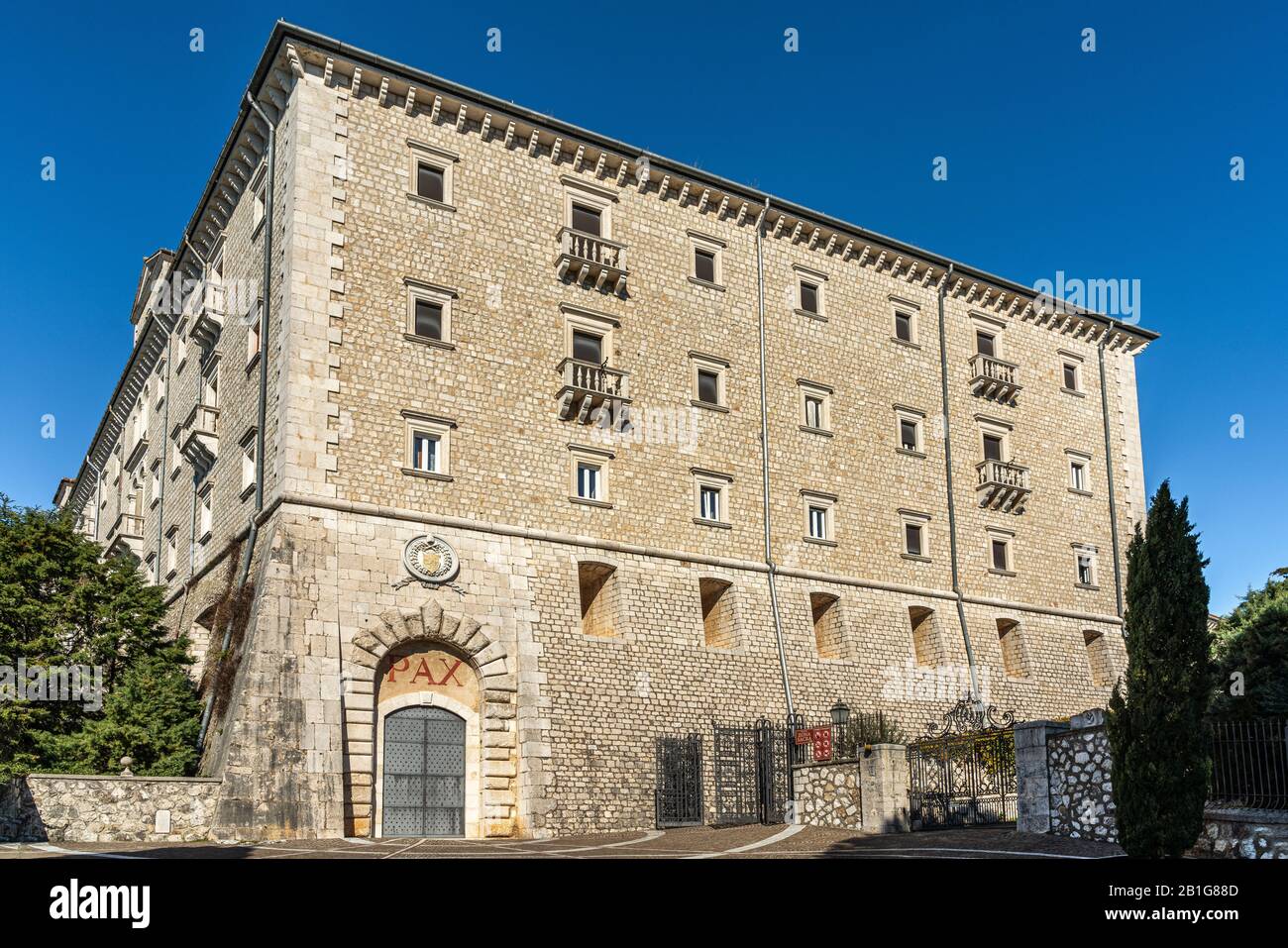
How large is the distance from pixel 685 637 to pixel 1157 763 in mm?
15772

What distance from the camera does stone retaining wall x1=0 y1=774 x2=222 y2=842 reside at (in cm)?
2075

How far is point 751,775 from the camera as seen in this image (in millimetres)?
27938

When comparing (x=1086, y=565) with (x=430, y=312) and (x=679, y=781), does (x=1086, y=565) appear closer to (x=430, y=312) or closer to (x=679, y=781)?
(x=679, y=781)

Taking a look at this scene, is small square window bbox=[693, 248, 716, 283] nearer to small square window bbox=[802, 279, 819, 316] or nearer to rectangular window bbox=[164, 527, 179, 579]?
small square window bbox=[802, 279, 819, 316]

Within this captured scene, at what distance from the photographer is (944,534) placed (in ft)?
124

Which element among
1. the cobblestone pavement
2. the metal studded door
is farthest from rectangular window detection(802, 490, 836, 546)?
the metal studded door

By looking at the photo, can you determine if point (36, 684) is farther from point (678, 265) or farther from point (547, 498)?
point (678, 265)

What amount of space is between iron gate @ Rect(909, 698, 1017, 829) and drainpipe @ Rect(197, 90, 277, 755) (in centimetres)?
1491

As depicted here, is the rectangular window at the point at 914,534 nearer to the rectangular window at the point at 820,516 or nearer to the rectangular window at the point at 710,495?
the rectangular window at the point at 820,516

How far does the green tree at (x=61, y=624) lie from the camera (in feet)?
81.3

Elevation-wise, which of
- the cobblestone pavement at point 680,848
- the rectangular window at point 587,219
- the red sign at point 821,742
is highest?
the rectangular window at point 587,219

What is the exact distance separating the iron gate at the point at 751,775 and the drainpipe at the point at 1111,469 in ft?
63.0

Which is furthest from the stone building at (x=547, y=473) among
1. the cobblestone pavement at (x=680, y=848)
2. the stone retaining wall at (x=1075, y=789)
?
the stone retaining wall at (x=1075, y=789)
